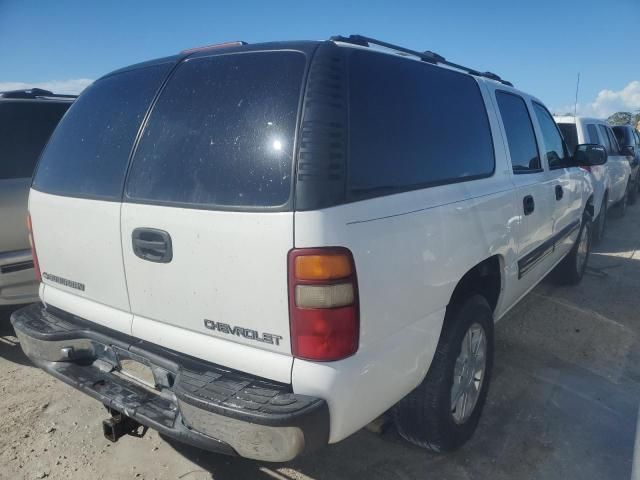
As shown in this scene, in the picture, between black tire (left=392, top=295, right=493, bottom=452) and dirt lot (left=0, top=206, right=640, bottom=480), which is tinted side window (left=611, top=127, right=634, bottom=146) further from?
black tire (left=392, top=295, right=493, bottom=452)

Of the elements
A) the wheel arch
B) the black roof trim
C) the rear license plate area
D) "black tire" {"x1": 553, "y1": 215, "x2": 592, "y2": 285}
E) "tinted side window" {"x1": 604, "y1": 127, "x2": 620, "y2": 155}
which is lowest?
"black tire" {"x1": 553, "y1": 215, "x2": 592, "y2": 285}

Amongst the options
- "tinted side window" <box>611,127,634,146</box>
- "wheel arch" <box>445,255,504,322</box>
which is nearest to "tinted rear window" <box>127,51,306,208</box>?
"wheel arch" <box>445,255,504,322</box>

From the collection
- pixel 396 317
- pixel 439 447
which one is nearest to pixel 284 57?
pixel 396 317

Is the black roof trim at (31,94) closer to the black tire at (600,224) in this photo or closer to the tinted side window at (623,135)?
the black tire at (600,224)

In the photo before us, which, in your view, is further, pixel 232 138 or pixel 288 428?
pixel 232 138

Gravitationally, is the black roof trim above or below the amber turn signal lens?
above

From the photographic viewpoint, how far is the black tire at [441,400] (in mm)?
2328

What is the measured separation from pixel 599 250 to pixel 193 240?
23.2ft

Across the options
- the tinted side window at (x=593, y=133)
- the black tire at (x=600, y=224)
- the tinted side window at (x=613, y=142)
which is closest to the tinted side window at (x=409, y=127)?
the tinted side window at (x=593, y=133)

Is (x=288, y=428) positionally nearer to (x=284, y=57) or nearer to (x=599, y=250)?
(x=284, y=57)

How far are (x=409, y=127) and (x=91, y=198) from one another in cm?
145

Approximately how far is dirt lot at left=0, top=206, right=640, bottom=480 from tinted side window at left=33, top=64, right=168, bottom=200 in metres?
1.40

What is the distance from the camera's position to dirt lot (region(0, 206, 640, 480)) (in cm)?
251

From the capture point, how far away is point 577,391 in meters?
3.24
